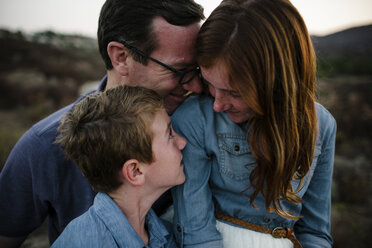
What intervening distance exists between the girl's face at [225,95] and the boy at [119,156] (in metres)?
0.33

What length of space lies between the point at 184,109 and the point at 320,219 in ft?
4.02

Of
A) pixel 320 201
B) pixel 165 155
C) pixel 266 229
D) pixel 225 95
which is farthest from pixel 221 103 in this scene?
pixel 320 201

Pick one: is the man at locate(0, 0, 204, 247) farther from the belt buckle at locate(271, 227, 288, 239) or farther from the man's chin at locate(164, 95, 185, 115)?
the belt buckle at locate(271, 227, 288, 239)

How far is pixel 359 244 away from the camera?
11.9 ft

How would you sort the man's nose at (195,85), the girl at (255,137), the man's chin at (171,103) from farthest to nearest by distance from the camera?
the man's chin at (171,103)
the man's nose at (195,85)
the girl at (255,137)

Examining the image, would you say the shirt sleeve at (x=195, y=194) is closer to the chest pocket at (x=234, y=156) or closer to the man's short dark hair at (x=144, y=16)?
the chest pocket at (x=234, y=156)

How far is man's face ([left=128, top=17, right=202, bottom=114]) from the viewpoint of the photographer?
179 cm

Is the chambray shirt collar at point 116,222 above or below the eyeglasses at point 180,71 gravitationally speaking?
below

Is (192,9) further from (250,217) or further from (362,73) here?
(362,73)

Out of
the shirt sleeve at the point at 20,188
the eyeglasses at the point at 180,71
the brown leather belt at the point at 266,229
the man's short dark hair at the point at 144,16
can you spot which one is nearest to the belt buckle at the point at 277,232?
the brown leather belt at the point at 266,229

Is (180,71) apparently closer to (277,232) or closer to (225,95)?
(225,95)

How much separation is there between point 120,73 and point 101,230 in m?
1.10

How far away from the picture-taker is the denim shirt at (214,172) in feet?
5.04

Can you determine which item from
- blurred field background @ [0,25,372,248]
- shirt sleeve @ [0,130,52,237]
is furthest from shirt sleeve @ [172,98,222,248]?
shirt sleeve @ [0,130,52,237]
